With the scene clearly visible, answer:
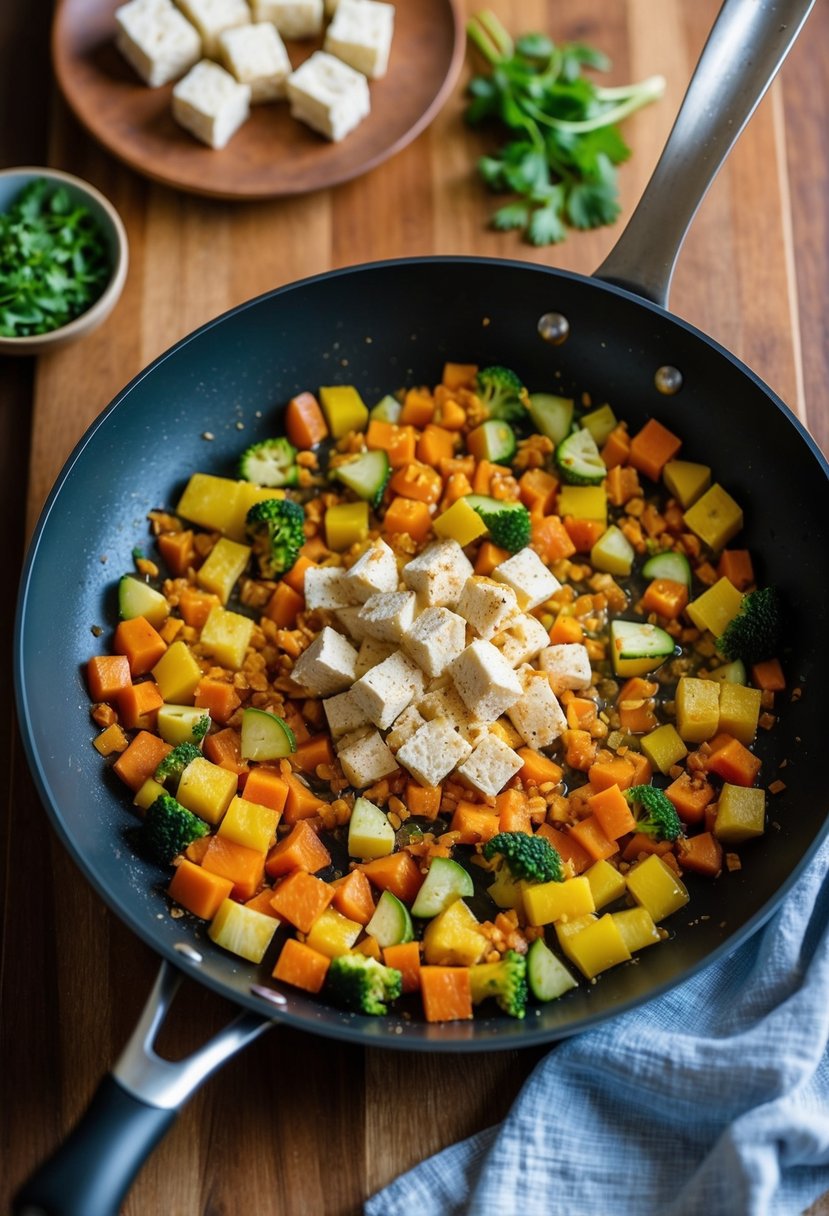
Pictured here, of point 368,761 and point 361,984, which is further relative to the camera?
point 368,761

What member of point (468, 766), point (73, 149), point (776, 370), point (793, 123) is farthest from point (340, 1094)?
point (793, 123)

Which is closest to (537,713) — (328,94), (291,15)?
(328,94)

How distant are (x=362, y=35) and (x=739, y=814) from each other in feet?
8.93

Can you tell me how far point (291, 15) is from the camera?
3988mm

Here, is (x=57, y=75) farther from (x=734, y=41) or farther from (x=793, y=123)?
(x=793, y=123)

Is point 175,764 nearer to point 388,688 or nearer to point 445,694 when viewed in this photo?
point 388,688

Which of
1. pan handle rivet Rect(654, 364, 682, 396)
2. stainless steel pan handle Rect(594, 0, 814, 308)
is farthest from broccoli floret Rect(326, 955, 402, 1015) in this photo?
stainless steel pan handle Rect(594, 0, 814, 308)

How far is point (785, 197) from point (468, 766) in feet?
7.45

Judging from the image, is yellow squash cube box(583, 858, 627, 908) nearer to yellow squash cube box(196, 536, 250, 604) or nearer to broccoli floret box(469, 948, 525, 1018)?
broccoli floret box(469, 948, 525, 1018)

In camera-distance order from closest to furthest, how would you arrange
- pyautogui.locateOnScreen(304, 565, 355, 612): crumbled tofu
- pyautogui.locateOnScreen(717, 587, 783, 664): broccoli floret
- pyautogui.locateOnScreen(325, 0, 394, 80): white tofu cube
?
1. pyautogui.locateOnScreen(717, 587, 783, 664): broccoli floret
2. pyautogui.locateOnScreen(304, 565, 355, 612): crumbled tofu
3. pyautogui.locateOnScreen(325, 0, 394, 80): white tofu cube

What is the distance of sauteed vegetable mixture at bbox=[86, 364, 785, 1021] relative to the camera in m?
2.96

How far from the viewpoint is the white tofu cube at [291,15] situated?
395 centimetres

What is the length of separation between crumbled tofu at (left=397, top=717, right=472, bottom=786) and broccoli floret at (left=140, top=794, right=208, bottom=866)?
547mm

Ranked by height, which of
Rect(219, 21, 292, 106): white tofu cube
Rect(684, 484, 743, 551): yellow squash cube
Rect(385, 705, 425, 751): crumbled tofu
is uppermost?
Rect(219, 21, 292, 106): white tofu cube
